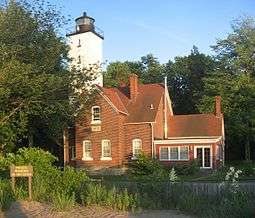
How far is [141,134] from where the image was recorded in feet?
153

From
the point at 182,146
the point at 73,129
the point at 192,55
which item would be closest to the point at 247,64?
the point at 192,55

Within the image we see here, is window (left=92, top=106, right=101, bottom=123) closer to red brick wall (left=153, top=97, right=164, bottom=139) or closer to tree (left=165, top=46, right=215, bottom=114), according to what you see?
red brick wall (left=153, top=97, right=164, bottom=139)

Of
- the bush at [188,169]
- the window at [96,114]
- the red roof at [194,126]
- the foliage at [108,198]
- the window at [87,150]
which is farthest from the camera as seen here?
the window at [87,150]

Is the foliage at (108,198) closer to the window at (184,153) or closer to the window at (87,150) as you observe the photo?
the window at (184,153)

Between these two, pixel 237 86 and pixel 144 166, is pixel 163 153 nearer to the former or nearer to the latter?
pixel 144 166

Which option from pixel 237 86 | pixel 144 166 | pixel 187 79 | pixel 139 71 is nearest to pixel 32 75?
pixel 144 166

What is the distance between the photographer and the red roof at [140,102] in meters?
47.1

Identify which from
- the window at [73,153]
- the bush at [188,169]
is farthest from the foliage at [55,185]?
the window at [73,153]

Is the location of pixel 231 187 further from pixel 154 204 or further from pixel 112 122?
pixel 112 122

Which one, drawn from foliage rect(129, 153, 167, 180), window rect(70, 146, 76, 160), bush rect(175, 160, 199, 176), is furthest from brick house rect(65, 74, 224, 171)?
foliage rect(129, 153, 167, 180)

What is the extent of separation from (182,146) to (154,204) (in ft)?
103

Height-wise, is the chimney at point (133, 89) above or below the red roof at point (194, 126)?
above

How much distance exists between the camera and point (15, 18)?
29.5 m

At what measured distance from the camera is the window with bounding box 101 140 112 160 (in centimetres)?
4747
